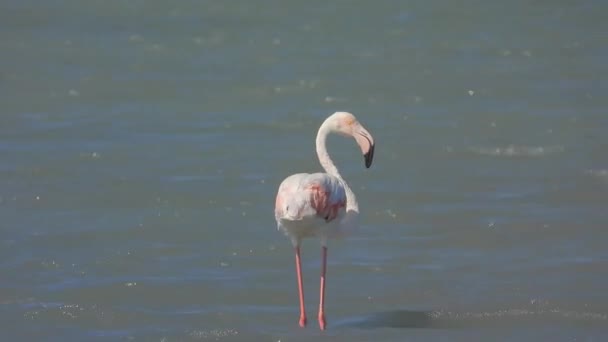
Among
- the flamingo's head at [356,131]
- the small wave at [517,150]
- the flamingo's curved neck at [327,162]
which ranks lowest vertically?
the small wave at [517,150]

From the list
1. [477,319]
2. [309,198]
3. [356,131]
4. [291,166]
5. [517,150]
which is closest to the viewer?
[309,198]

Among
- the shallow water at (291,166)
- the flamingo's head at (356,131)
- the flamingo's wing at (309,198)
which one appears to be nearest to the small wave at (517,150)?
the shallow water at (291,166)

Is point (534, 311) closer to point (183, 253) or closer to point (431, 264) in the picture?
point (431, 264)

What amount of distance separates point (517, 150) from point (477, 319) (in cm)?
449

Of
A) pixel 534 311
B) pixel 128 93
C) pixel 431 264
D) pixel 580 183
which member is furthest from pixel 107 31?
pixel 534 311

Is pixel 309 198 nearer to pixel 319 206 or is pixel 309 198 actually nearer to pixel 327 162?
pixel 319 206

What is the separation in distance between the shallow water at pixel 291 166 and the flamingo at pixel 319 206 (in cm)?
51

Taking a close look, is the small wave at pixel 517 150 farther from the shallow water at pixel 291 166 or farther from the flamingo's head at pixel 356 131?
the flamingo's head at pixel 356 131

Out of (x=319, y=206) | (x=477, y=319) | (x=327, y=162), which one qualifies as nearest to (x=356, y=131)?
(x=327, y=162)

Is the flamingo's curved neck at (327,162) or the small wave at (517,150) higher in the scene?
the flamingo's curved neck at (327,162)

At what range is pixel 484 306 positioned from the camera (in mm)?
7887

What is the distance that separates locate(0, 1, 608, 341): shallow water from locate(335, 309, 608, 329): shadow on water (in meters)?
0.02

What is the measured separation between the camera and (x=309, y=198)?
7.36 meters

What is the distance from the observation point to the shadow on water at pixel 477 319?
7.50 metres
